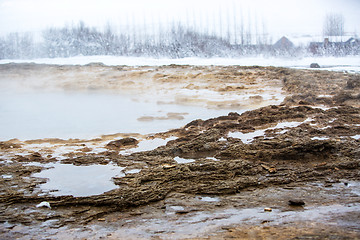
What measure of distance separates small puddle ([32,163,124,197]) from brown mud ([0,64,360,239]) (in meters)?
0.13

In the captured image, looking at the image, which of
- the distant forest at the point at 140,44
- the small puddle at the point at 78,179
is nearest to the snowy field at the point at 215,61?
the distant forest at the point at 140,44

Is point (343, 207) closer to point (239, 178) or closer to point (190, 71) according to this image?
point (239, 178)

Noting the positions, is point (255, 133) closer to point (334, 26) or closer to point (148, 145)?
point (148, 145)

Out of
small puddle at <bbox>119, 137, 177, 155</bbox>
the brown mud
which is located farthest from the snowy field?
small puddle at <bbox>119, 137, 177, 155</bbox>

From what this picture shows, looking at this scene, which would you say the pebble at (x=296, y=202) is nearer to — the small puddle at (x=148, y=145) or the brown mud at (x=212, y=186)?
the brown mud at (x=212, y=186)

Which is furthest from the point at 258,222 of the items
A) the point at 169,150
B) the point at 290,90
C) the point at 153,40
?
the point at 153,40

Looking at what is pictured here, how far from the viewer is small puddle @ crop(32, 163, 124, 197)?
12.8 feet

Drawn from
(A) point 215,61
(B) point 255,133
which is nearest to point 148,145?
(B) point 255,133

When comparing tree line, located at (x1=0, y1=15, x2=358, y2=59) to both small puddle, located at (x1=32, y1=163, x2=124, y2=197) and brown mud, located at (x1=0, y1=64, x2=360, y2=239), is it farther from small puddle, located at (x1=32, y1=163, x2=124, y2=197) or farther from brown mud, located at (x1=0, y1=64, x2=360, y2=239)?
small puddle, located at (x1=32, y1=163, x2=124, y2=197)

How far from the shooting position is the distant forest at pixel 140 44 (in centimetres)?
1942

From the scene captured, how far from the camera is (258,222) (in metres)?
2.93

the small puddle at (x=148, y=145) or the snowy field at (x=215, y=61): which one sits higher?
the snowy field at (x=215, y=61)

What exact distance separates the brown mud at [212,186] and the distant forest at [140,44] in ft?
45.3

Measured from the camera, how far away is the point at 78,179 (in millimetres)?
4301
